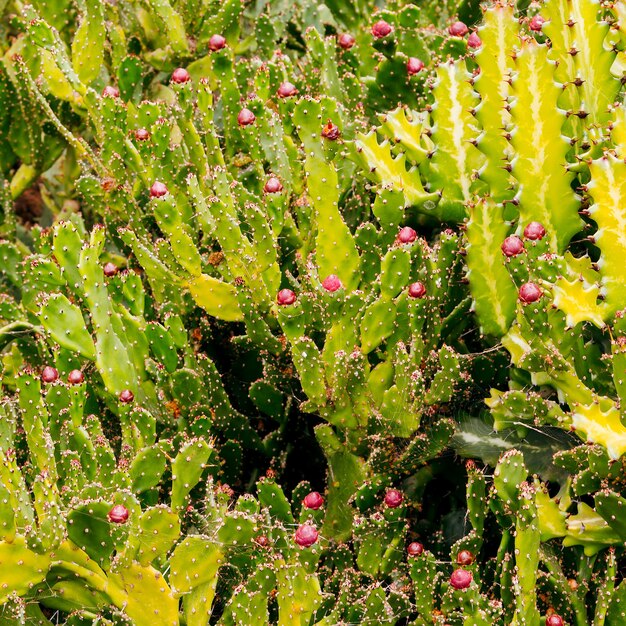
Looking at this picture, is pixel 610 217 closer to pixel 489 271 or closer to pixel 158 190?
pixel 489 271

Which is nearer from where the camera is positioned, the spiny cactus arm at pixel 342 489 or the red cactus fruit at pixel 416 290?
the red cactus fruit at pixel 416 290

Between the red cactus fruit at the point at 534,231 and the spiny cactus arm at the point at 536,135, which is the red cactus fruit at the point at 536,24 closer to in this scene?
the spiny cactus arm at the point at 536,135

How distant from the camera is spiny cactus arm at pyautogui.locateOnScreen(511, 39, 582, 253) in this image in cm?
241

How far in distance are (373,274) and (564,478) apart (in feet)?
2.67

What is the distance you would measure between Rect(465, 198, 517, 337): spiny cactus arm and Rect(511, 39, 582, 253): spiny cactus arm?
0.08 meters

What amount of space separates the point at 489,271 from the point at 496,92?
529mm

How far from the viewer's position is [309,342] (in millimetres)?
2348

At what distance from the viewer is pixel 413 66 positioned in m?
3.14

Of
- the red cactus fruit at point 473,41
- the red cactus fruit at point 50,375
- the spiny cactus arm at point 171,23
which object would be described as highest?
the spiny cactus arm at point 171,23

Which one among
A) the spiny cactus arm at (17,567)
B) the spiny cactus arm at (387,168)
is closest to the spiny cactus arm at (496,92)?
the spiny cactus arm at (387,168)

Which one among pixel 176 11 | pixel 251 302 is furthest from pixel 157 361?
pixel 176 11

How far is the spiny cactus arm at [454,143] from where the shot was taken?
278 centimetres

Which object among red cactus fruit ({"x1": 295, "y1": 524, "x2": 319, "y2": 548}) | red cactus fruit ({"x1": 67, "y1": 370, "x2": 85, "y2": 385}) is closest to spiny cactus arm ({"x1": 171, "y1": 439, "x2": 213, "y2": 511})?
red cactus fruit ({"x1": 295, "y1": 524, "x2": 319, "y2": 548})

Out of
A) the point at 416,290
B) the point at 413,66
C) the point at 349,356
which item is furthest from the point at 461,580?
the point at 413,66
